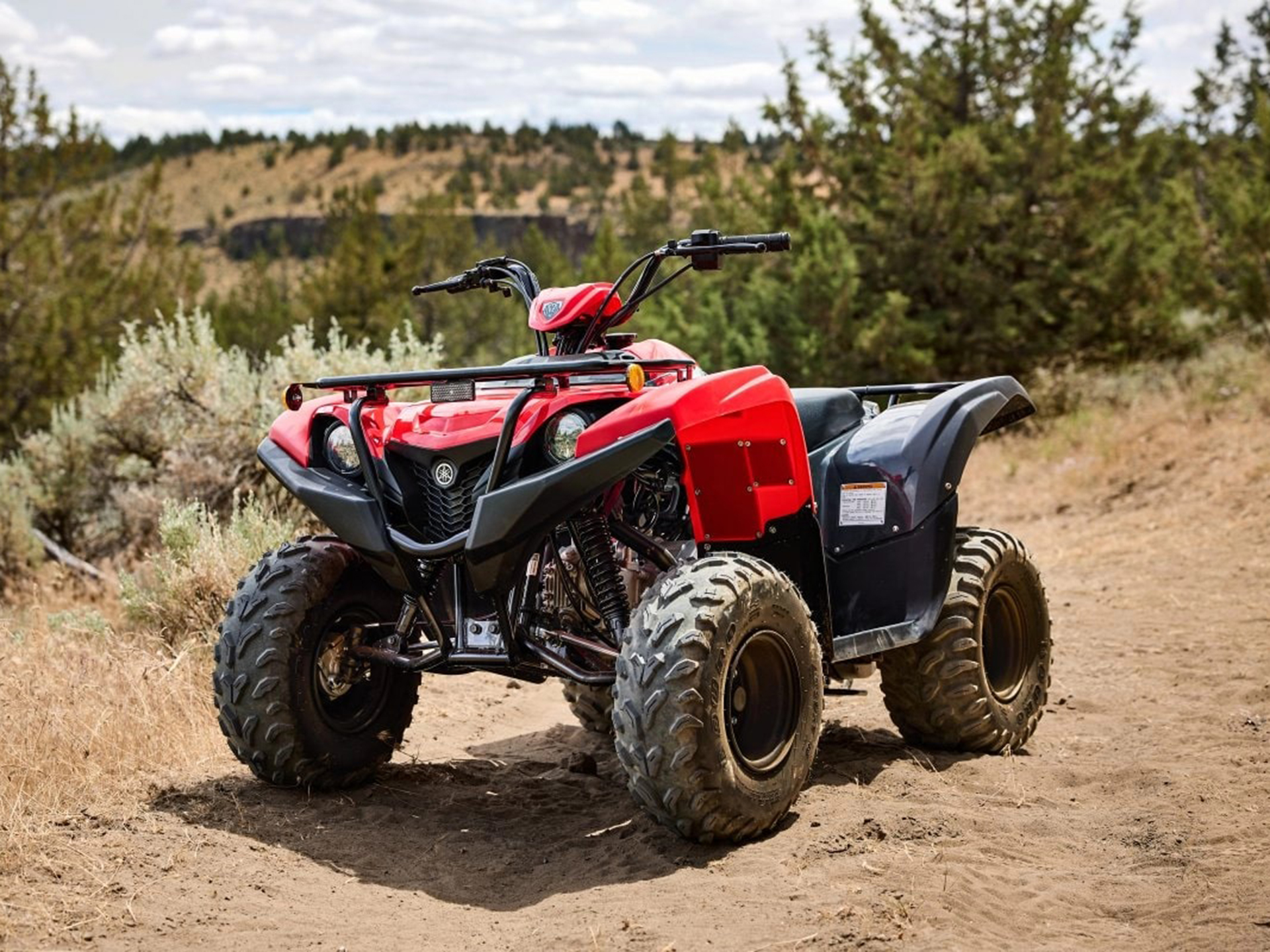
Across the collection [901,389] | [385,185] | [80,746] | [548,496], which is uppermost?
[385,185]

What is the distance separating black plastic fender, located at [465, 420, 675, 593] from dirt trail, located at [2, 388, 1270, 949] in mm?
1092

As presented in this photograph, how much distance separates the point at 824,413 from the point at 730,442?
1421 mm

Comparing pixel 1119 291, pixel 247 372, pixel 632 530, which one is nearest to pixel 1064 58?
pixel 1119 291

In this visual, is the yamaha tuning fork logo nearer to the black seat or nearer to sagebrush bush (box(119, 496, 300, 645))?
the black seat

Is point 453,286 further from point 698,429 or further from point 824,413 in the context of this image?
point 698,429

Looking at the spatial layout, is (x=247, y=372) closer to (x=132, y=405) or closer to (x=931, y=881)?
(x=132, y=405)

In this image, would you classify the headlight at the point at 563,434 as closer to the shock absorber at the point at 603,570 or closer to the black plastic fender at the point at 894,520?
the shock absorber at the point at 603,570

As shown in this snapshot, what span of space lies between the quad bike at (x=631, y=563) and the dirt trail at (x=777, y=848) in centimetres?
28

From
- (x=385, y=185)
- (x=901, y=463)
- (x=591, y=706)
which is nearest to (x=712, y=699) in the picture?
(x=901, y=463)

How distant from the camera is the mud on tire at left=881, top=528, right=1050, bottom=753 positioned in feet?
19.8

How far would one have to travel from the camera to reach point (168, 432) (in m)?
12.2

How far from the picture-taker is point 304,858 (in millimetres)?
4863

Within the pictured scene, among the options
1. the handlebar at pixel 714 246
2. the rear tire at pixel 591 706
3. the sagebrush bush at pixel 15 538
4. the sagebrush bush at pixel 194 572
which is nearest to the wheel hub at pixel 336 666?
the rear tire at pixel 591 706

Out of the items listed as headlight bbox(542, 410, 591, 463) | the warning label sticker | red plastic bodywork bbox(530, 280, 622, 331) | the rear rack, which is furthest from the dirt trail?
red plastic bodywork bbox(530, 280, 622, 331)
